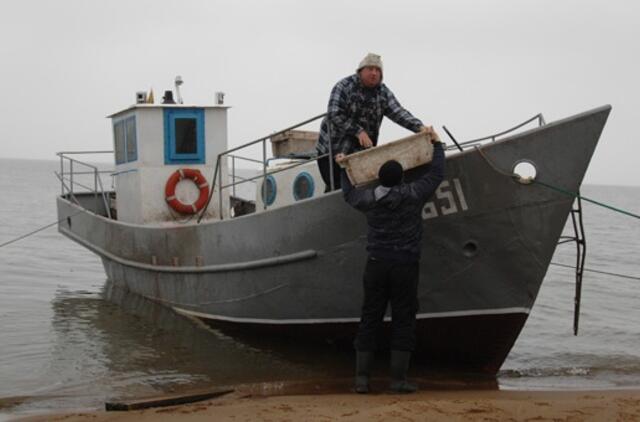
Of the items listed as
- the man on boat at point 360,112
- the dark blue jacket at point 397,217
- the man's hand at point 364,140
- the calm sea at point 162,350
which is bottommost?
the calm sea at point 162,350

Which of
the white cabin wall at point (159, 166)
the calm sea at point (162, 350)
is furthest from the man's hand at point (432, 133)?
the white cabin wall at point (159, 166)

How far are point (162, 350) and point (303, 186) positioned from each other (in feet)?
8.03

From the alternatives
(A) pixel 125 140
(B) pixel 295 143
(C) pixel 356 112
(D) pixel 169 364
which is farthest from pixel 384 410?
(A) pixel 125 140

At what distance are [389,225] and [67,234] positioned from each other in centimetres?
937

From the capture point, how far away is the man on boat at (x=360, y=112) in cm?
714

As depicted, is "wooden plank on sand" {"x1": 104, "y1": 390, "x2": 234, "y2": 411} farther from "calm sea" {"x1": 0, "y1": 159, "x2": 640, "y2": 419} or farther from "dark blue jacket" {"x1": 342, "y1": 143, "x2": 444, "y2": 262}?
"dark blue jacket" {"x1": 342, "y1": 143, "x2": 444, "y2": 262}

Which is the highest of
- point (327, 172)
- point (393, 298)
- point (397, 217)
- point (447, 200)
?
point (327, 172)

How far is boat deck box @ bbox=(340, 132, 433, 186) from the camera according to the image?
6.59 metres

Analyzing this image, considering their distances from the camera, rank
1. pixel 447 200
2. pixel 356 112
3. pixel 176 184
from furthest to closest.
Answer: pixel 176 184 < pixel 356 112 < pixel 447 200

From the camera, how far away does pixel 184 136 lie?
1127 cm

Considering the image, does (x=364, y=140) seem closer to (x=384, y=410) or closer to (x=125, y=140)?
(x=384, y=410)

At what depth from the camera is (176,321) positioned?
1059 cm

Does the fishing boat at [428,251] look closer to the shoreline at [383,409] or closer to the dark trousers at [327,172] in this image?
the dark trousers at [327,172]

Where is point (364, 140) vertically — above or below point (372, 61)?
below
